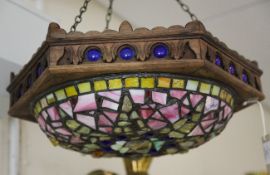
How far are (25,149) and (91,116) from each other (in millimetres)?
619

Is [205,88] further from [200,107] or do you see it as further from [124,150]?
[124,150]

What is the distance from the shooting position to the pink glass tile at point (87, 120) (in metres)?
0.70

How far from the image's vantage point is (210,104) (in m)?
0.72

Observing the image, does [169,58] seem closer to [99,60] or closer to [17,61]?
[99,60]

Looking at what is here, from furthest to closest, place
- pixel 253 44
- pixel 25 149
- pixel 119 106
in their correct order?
1. pixel 253 44
2. pixel 25 149
3. pixel 119 106

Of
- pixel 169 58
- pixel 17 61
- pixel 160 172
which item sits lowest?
pixel 160 172

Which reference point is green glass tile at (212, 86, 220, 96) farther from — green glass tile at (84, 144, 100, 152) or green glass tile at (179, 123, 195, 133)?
green glass tile at (84, 144, 100, 152)

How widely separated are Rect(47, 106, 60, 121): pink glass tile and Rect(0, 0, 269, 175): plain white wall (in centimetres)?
45

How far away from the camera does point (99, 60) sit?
68 cm

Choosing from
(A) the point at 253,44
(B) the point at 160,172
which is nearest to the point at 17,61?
(B) the point at 160,172

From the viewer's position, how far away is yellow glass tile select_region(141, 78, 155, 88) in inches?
26.8

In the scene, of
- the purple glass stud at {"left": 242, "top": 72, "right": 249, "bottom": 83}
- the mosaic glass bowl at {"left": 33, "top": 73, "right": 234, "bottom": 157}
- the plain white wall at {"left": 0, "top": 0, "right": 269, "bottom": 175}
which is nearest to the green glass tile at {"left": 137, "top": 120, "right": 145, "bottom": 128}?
the mosaic glass bowl at {"left": 33, "top": 73, "right": 234, "bottom": 157}

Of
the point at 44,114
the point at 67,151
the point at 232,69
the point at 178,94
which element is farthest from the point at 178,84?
the point at 67,151

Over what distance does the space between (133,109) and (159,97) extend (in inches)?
1.6
